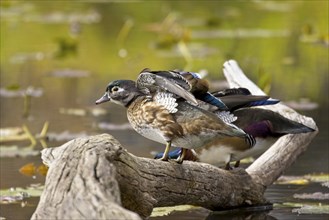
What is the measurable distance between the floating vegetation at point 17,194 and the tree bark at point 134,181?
44.5 inches

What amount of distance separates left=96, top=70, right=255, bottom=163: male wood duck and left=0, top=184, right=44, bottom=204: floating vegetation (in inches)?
50.8

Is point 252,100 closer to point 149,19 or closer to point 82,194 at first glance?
point 82,194

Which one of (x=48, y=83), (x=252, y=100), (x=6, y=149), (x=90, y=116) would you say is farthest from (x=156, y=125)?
(x=48, y=83)

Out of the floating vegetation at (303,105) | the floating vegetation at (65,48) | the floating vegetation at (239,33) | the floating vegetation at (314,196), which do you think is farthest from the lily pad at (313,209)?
the floating vegetation at (239,33)

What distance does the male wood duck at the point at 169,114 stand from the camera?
5164mm

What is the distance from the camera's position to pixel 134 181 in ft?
16.2

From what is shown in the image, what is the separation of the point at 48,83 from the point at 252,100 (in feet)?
17.5

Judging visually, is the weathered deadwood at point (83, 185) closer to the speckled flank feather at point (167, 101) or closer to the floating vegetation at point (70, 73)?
the speckled flank feather at point (167, 101)

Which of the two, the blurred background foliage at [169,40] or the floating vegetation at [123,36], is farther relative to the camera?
the floating vegetation at [123,36]

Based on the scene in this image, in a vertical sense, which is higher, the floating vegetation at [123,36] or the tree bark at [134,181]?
the tree bark at [134,181]

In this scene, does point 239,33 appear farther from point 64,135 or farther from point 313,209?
point 313,209

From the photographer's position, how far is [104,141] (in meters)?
4.73

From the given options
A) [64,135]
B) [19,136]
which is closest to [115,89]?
[64,135]

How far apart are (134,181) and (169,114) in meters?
0.43
